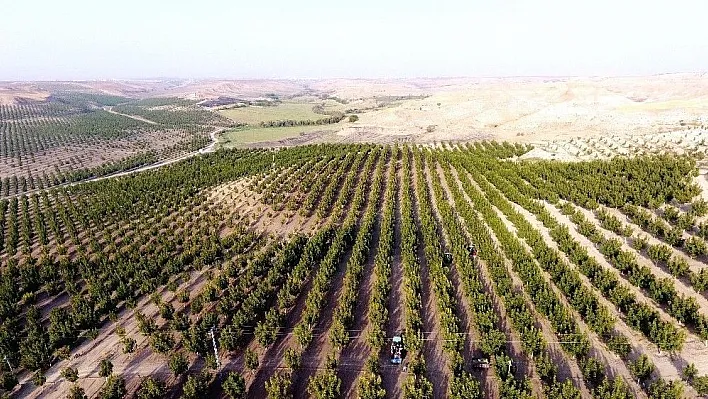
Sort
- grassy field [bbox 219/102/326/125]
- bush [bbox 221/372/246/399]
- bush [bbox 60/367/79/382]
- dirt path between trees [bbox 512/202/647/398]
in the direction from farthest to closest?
grassy field [bbox 219/102/326/125] → bush [bbox 60/367/79/382] → dirt path between trees [bbox 512/202/647/398] → bush [bbox 221/372/246/399]

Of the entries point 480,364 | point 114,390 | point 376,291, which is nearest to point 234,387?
point 114,390

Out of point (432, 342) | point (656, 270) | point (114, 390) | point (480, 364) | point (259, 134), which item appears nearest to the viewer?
point (114, 390)

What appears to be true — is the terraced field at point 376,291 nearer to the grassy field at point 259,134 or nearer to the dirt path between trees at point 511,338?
the dirt path between trees at point 511,338

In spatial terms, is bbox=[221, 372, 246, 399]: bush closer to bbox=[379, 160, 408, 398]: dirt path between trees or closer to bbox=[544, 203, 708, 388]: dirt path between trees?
bbox=[379, 160, 408, 398]: dirt path between trees

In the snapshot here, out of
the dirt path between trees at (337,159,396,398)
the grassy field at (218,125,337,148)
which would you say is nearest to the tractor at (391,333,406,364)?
the dirt path between trees at (337,159,396,398)

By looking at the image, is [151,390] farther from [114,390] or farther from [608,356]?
[608,356]

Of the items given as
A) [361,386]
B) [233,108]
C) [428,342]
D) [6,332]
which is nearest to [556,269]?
[428,342]

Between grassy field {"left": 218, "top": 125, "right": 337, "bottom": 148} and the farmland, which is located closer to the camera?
the farmland
